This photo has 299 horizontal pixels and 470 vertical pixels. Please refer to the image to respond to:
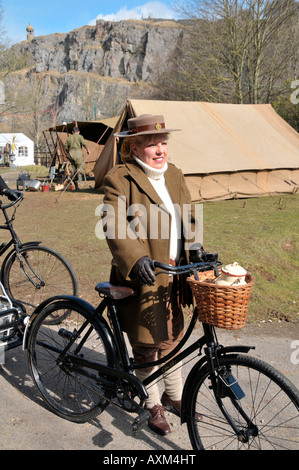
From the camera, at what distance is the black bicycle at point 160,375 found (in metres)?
2.28

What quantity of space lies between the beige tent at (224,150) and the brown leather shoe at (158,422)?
874cm

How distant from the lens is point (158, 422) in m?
2.75

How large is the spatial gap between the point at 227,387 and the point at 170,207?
1134 mm

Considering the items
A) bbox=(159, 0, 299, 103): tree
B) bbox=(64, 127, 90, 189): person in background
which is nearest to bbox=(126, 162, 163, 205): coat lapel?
bbox=(64, 127, 90, 189): person in background

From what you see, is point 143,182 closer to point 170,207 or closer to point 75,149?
point 170,207

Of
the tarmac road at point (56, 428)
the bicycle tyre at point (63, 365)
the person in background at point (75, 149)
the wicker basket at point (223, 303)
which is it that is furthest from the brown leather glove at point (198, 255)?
→ the person in background at point (75, 149)

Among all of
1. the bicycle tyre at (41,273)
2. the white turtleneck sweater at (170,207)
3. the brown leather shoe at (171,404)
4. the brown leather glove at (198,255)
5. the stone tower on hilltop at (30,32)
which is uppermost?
the stone tower on hilltop at (30,32)

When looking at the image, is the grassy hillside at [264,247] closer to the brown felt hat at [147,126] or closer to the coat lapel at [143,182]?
the coat lapel at [143,182]

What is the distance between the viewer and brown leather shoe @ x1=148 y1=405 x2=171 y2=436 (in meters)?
2.72

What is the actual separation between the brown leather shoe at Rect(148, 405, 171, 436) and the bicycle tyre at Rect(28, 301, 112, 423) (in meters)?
0.31

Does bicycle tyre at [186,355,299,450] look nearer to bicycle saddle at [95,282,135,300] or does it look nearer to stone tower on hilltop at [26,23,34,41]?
bicycle saddle at [95,282,135,300]

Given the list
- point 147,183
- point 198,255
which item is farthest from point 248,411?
point 147,183

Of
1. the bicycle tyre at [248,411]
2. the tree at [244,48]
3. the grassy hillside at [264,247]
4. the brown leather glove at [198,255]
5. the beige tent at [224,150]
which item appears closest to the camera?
the bicycle tyre at [248,411]
